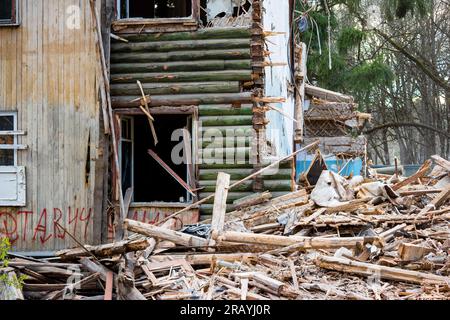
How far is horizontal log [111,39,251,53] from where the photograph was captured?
13.0 metres

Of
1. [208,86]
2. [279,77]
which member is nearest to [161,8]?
[279,77]

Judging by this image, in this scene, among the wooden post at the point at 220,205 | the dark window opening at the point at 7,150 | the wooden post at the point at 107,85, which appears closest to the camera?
the wooden post at the point at 220,205

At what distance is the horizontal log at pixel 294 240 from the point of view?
936 centimetres

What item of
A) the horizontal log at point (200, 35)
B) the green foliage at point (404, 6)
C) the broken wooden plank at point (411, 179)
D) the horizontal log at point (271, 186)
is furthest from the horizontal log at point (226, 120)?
the green foliage at point (404, 6)

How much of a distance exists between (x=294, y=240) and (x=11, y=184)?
608 centimetres

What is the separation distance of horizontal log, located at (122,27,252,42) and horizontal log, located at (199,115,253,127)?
1.50 m

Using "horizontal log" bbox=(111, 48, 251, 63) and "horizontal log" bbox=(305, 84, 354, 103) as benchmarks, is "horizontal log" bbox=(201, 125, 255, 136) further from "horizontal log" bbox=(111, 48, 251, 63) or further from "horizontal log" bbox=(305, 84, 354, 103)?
"horizontal log" bbox=(305, 84, 354, 103)

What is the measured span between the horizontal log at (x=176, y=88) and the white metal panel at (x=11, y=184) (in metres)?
2.32

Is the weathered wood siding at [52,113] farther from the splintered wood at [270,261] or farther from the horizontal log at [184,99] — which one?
the splintered wood at [270,261]

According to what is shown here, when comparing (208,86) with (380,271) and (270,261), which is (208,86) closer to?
(270,261)

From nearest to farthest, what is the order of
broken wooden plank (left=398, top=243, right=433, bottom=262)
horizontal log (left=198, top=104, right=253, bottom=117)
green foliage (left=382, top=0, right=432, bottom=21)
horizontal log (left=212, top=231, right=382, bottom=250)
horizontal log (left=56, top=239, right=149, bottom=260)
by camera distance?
horizontal log (left=56, top=239, right=149, bottom=260), broken wooden plank (left=398, top=243, right=433, bottom=262), horizontal log (left=212, top=231, right=382, bottom=250), horizontal log (left=198, top=104, right=253, bottom=117), green foliage (left=382, top=0, right=432, bottom=21)

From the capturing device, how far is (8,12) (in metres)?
13.4

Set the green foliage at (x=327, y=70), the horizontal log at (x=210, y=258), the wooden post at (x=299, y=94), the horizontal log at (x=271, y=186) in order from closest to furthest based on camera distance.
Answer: the horizontal log at (x=210, y=258) → the horizontal log at (x=271, y=186) → the wooden post at (x=299, y=94) → the green foliage at (x=327, y=70)

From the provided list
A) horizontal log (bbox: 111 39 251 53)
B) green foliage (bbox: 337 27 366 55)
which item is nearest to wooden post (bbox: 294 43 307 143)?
horizontal log (bbox: 111 39 251 53)
